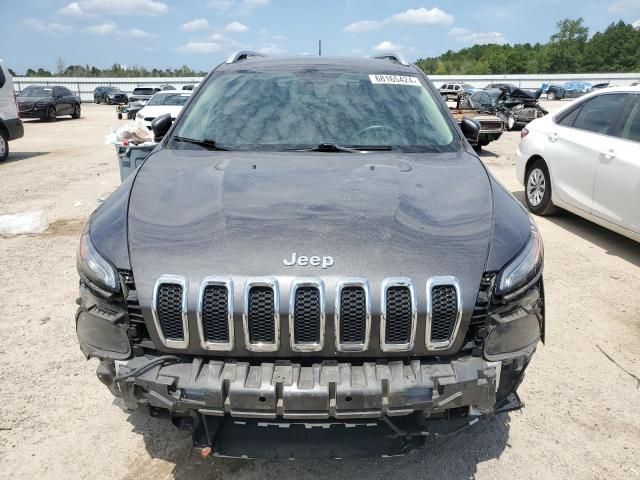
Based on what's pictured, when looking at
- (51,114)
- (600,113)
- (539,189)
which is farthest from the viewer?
(51,114)

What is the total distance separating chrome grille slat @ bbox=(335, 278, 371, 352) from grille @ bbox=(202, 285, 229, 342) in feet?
1.38

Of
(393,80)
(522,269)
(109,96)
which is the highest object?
(393,80)

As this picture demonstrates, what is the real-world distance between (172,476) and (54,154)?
13183 mm

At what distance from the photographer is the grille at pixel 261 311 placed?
193 centimetres

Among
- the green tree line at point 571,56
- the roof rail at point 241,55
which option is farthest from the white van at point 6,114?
the green tree line at point 571,56

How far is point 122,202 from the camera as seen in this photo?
8.09 feet

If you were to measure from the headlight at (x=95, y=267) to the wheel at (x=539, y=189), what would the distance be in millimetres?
6078

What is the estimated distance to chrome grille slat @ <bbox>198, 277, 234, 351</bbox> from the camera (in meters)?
1.93

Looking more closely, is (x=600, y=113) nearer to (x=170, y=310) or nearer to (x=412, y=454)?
(x=412, y=454)

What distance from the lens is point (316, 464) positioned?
257 cm

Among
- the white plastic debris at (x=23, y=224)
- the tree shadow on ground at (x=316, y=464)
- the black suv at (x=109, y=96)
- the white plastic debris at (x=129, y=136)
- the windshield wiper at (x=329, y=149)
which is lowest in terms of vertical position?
the black suv at (x=109, y=96)

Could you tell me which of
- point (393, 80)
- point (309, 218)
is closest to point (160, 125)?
point (393, 80)

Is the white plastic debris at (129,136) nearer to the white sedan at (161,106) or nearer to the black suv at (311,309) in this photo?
the black suv at (311,309)

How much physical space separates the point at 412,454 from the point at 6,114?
1301 centimetres
